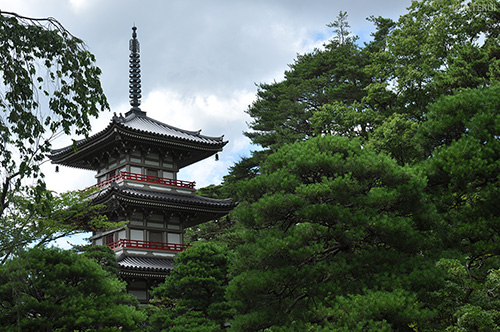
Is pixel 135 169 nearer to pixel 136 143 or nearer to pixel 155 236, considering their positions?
pixel 136 143

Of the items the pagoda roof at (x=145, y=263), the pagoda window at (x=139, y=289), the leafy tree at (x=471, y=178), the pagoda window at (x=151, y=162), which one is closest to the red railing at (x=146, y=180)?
the pagoda window at (x=151, y=162)

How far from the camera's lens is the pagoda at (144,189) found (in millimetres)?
25250

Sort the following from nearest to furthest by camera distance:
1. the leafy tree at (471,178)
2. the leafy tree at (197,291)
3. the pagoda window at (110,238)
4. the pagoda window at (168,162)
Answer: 1. the leafy tree at (471,178)
2. the leafy tree at (197,291)
3. the pagoda window at (110,238)
4. the pagoda window at (168,162)

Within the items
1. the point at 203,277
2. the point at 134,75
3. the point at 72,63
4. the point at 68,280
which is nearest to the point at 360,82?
the point at 134,75

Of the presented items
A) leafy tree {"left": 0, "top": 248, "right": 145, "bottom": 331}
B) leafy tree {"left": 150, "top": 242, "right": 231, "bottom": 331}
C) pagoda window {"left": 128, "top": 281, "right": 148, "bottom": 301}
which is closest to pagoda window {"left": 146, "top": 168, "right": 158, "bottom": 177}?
pagoda window {"left": 128, "top": 281, "right": 148, "bottom": 301}

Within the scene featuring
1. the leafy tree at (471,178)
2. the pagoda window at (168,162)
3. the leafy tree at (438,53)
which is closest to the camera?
the leafy tree at (471,178)

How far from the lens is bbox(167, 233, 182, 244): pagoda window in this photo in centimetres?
2722

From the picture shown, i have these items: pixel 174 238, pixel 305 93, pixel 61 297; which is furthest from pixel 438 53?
pixel 61 297

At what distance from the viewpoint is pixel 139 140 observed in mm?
26984

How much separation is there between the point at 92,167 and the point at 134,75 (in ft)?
19.6

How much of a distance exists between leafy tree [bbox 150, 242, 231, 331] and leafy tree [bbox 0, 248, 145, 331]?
3949 millimetres

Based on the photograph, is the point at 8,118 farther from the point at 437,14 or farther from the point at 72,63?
the point at 437,14

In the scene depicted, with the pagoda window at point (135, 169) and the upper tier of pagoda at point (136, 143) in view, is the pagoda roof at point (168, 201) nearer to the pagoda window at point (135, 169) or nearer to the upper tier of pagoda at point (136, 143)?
the pagoda window at point (135, 169)

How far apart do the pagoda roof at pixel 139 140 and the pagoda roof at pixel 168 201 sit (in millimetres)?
2350
